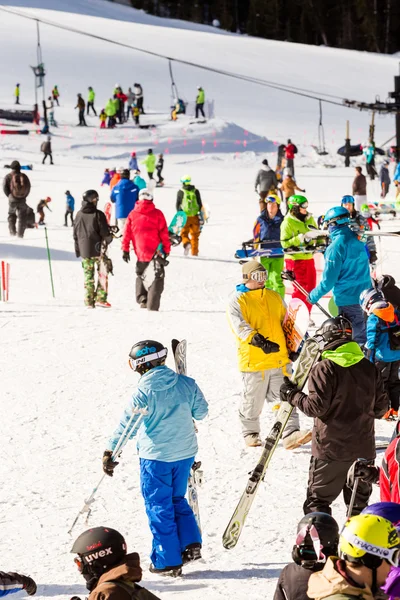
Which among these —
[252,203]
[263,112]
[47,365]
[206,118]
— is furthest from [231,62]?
[47,365]

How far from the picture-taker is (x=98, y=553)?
12.3ft

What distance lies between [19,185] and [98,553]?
1451 cm

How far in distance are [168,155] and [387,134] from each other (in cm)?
1598

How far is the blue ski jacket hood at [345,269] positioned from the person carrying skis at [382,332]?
1.16 metres

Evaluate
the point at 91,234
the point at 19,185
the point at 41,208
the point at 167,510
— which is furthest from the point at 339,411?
the point at 41,208

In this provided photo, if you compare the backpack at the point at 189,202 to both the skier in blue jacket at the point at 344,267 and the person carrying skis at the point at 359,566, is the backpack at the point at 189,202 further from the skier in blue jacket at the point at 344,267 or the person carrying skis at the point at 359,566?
the person carrying skis at the point at 359,566

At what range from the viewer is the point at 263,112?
47.0 metres

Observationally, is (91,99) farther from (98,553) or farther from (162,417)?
(98,553)

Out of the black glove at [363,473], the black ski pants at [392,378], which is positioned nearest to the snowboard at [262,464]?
the black glove at [363,473]

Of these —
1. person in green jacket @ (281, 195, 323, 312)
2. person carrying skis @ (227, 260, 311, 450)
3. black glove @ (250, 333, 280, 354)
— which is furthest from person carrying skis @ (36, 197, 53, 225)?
black glove @ (250, 333, 280, 354)

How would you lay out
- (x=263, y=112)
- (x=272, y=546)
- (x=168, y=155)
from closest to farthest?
(x=272, y=546), (x=168, y=155), (x=263, y=112)

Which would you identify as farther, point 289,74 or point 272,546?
point 289,74

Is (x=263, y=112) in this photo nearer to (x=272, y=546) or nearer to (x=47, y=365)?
(x=47, y=365)

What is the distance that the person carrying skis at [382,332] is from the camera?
7.21 meters
